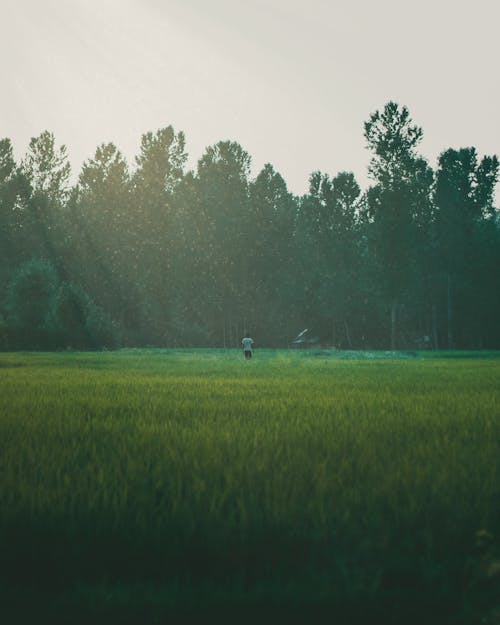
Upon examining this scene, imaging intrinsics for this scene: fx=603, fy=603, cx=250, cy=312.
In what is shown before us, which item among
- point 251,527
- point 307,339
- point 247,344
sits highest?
point 307,339

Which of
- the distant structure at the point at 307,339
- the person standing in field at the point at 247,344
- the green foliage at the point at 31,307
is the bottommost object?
the person standing in field at the point at 247,344

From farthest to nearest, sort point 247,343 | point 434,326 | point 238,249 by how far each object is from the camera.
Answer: point 238,249
point 434,326
point 247,343

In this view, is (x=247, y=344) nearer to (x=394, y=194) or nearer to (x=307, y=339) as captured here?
(x=394, y=194)

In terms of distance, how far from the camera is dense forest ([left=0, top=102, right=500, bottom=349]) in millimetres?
61938

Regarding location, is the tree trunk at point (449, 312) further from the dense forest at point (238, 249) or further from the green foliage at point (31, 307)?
the green foliage at point (31, 307)

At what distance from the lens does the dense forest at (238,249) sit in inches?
2438

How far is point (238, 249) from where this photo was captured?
67188 millimetres

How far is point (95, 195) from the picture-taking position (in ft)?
229

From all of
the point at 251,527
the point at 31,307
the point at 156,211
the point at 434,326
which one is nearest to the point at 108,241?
the point at 156,211

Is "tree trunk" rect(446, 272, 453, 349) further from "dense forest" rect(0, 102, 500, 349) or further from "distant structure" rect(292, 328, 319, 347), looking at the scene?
"distant structure" rect(292, 328, 319, 347)

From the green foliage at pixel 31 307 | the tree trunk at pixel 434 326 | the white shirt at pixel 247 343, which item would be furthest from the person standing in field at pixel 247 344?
the tree trunk at pixel 434 326

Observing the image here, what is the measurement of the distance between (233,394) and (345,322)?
59033mm

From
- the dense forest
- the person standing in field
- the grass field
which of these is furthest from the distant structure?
the grass field

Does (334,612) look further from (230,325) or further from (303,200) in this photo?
(303,200)
